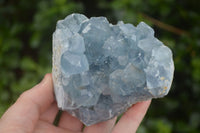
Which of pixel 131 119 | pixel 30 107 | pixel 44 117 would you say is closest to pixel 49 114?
pixel 44 117

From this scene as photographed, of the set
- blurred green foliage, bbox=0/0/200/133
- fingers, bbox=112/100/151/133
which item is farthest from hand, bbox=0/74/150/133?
blurred green foliage, bbox=0/0/200/133

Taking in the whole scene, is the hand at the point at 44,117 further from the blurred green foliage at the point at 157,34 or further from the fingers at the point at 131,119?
the blurred green foliage at the point at 157,34

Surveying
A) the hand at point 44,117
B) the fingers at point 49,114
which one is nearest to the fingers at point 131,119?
the hand at point 44,117

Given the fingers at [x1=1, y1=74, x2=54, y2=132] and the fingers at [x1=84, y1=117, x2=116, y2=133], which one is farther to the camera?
the fingers at [x1=84, y1=117, x2=116, y2=133]

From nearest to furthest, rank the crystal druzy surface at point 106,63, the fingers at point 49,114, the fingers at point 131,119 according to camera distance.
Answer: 1. the crystal druzy surface at point 106,63
2. the fingers at point 131,119
3. the fingers at point 49,114

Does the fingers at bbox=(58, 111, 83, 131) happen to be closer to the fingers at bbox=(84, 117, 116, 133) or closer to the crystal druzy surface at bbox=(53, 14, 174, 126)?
the fingers at bbox=(84, 117, 116, 133)

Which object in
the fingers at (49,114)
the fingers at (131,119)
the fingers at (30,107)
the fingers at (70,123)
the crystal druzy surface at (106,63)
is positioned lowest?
the fingers at (70,123)

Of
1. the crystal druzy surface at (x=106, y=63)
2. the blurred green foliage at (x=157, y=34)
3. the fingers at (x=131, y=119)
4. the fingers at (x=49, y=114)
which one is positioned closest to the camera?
the crystal druzy surface at (x=106, y=63)

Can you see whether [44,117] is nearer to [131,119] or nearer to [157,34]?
[131,119]
